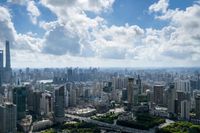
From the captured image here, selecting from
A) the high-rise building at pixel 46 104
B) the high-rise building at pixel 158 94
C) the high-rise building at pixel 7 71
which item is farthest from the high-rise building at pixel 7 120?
Result: the high-rise building at pixel 7 71

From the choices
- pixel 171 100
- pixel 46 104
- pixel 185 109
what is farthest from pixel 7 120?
pixel 171 100

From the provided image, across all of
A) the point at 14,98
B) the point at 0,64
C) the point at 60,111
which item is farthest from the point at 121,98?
the point at 0,64

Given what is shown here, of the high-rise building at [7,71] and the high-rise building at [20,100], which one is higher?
the high-rise building at [7,71]

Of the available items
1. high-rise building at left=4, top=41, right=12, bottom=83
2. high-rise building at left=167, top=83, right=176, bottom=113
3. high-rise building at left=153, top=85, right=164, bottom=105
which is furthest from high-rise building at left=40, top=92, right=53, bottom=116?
high-rise building at left=4, top=41, right=12, bottom=83

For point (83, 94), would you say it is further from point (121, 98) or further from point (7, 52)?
point (7, 52)

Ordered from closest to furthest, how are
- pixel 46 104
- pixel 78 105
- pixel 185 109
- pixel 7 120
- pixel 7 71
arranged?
pixel 7 120, pixel 185 109, pixel 46 104, pixel 78 105, pixel 7 71

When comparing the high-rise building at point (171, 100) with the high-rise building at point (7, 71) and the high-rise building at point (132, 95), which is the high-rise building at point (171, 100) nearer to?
the high-rise building at point (132, 95)

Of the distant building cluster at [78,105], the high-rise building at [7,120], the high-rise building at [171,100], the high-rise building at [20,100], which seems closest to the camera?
the high-rise building at [7,120]

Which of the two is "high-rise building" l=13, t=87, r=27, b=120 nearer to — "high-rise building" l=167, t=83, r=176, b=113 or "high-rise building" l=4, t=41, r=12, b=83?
"high-rise building" l=167, t=83, r=176, b=113

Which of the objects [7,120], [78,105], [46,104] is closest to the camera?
[7,120]

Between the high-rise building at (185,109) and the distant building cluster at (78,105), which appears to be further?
the high-rise building at (185,109)

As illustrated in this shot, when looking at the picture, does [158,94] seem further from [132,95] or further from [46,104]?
[46,104]
